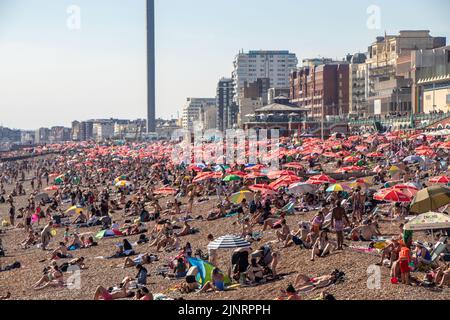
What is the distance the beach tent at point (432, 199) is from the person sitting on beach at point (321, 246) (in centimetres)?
213

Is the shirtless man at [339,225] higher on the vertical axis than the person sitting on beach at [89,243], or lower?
higher

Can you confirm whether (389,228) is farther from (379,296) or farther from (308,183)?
(379,296)

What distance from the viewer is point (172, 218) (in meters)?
26.6

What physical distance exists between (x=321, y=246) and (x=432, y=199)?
2.65 meters

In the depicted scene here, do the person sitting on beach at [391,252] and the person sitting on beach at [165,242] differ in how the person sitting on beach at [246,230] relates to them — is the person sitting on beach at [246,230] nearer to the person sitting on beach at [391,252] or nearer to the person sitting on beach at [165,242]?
the person sitting on beach at [165,242]

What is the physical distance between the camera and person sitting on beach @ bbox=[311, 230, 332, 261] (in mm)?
16531

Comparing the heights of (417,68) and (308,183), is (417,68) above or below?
above

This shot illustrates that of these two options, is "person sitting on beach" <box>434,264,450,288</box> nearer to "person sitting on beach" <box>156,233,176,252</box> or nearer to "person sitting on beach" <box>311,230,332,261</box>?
"person sitting on beach" <box>311,230,332,261</box>

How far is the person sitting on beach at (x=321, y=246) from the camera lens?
16531 mm

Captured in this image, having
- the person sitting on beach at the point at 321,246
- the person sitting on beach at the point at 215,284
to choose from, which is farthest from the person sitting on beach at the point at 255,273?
the person sitting on beach at the point at 321,246

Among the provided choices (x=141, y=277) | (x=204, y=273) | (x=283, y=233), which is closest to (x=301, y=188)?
(x=283, y=233)
